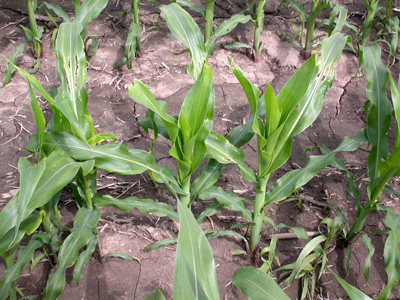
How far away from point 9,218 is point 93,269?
1.92 ft

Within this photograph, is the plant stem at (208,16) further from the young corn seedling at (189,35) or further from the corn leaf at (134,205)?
the corn leaf at (134,205)

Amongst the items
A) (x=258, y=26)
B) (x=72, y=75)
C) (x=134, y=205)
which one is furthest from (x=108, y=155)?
(x=258, y=26)

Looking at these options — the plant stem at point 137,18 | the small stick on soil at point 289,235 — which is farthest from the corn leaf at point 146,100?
the plant stem at point 137,18

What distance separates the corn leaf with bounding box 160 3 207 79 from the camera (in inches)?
71.6

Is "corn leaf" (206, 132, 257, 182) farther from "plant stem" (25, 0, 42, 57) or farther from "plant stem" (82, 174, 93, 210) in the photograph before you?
"plant stem" (25, 0, 42, 57)

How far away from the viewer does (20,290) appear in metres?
1.79

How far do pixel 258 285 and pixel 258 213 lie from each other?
2.00 ft

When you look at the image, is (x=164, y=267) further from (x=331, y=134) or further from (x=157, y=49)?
(x=157, y=49)

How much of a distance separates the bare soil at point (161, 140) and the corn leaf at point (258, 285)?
1.91 feet

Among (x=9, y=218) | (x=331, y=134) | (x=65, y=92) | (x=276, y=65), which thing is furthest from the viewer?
(x=276, y=65)

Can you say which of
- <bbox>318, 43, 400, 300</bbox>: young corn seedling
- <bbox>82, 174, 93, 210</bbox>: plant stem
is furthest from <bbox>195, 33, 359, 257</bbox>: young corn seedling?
<bbox>82, 174, 93, 210</bbox>: plant stem

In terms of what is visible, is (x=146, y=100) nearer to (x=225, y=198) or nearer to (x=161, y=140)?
(x=225, y=198)

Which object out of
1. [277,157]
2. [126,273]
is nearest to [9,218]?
[126,273]

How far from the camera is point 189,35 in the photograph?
1936 mm
